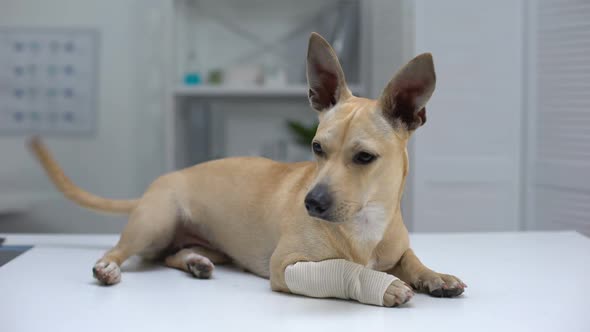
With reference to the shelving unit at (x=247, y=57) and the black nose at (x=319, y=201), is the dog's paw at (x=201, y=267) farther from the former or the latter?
the shelving unit at (x=247, y=57)

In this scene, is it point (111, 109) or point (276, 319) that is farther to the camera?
point (111, 109)

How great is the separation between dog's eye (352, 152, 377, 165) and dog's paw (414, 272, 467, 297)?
13.2 inches

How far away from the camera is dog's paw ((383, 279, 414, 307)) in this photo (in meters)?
1.35

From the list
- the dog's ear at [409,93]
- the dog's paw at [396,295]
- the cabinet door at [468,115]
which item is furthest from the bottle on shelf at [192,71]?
the dog's paw at [396,295]

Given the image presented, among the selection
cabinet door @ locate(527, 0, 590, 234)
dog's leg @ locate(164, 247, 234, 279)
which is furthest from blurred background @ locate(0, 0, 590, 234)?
dog's leg @ locate(164, 247, 234, 279)

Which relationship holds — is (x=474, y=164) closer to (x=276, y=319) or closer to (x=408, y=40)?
(x=408, y=40)

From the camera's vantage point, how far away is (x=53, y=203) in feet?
13.3

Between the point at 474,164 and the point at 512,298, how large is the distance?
191 centimetres

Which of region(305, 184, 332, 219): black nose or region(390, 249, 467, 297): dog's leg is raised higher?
region(305, 184, 332, 219): black nose

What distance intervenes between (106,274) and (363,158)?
0.71 m

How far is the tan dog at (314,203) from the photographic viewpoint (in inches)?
54.4

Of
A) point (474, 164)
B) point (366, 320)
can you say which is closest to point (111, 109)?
point (474, 164)

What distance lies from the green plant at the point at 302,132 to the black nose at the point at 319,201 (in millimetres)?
2304

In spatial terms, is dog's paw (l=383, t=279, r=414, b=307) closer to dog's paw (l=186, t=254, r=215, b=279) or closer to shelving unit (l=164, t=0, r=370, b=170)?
dog's paw (l=186, t=254, r=215, b=279)
